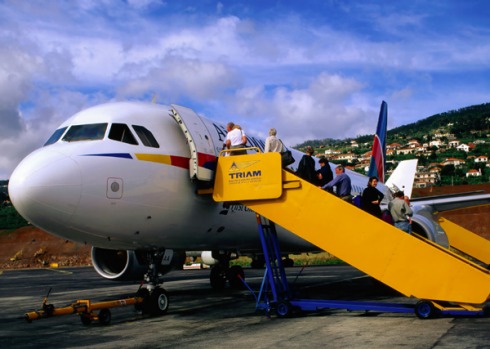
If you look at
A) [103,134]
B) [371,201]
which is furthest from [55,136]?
[371,201]

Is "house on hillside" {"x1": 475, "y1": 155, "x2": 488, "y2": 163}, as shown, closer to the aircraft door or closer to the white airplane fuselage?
the aircraft door

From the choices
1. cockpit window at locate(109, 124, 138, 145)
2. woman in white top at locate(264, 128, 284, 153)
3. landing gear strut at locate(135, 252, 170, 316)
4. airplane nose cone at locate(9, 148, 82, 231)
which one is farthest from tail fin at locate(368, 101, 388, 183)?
airplane nose cone at locate(9, 148, 82, 231)

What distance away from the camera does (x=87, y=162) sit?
371 inches

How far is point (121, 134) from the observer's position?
34.0 ft

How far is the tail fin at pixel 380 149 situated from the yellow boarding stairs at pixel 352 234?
14.9m

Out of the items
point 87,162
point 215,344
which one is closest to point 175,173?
point 87,162

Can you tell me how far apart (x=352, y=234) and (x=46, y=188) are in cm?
537

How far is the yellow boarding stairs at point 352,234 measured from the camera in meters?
9.43

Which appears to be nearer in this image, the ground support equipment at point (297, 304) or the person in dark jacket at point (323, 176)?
the ground support equipment at point (297, 304)

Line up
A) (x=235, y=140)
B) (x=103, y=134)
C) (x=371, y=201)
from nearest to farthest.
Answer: (x=103, y=134) → (x=371, y=201) → (x=235, y=140)

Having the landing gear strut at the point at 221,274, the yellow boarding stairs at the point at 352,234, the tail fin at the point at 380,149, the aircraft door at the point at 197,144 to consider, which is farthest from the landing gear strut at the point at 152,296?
the tail fin at the point at 380,149

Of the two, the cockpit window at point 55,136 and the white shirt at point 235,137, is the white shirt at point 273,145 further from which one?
the cockpit window at point 55,136

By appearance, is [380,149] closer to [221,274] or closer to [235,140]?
[221,274]

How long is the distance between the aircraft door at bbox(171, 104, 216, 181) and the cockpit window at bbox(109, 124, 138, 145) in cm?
118
